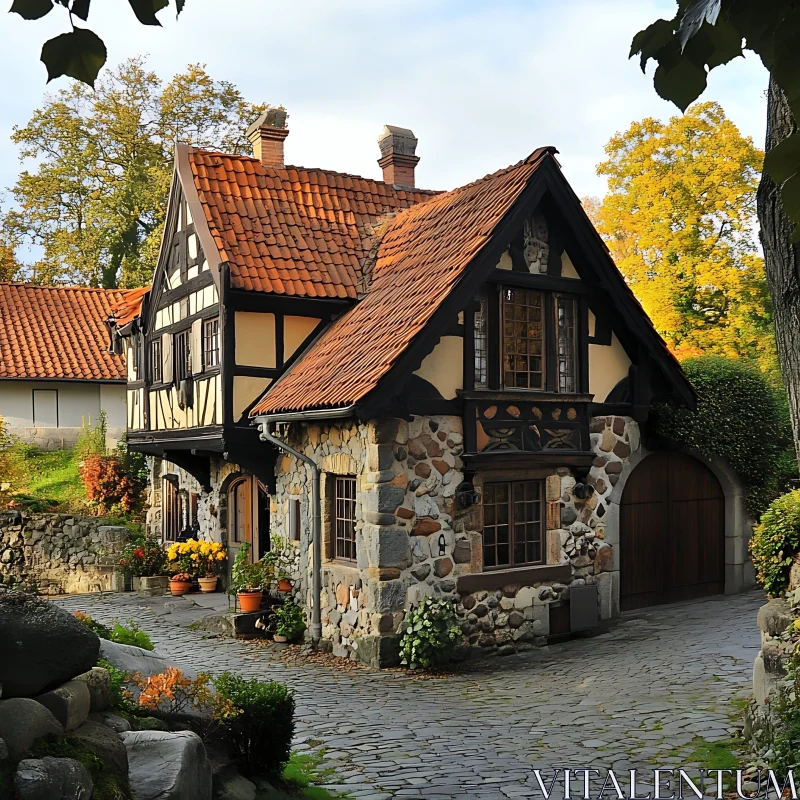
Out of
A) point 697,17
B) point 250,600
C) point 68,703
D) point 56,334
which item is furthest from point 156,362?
point 697,17

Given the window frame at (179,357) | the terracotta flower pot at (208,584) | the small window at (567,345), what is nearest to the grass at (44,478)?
the terracotta flower pot at (208,584)

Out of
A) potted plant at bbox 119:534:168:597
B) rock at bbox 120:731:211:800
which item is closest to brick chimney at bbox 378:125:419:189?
potted plant at bbox 119:534:168:597

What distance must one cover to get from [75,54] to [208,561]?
14.5 m

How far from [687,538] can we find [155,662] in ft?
31.0

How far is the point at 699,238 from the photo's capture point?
20734 millimetres

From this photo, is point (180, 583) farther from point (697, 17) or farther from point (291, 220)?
point (697, 17)

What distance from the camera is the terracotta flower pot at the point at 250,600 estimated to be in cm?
1287

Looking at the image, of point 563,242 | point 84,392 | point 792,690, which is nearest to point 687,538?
point 563,242

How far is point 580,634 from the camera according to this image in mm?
12289

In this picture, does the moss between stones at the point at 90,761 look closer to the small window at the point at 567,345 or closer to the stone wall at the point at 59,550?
the small window at the point at 567,345

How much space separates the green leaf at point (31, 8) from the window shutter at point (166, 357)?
13462 mm

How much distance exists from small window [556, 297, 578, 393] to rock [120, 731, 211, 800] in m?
8.20

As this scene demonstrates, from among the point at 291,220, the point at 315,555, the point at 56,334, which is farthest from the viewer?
the point at 56,334

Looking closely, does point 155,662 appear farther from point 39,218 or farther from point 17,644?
point 39,218
